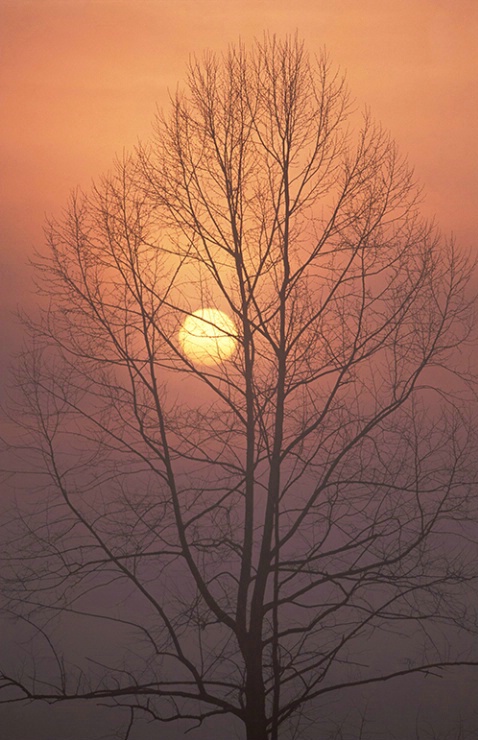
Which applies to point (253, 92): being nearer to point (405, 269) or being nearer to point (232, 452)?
point (405, 269)

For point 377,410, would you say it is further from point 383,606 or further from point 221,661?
point 221,661

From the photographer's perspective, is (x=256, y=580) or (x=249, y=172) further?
(x=249, y=172)

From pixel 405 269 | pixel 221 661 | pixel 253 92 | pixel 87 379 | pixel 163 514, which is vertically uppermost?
pixel 253 92

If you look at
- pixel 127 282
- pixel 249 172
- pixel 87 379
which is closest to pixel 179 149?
pixel 249 172

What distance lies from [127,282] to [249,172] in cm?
181

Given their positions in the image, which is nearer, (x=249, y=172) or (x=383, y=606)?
(x=383, y=606)

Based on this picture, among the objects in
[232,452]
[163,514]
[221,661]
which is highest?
[232,452]

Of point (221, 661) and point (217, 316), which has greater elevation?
point (217, 316)

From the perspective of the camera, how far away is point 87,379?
11383 mm

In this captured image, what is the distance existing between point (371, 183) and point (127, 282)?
288cm

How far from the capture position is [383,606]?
35.6ft

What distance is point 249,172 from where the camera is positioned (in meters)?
11.5

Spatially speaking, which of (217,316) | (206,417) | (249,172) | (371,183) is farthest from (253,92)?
(206,417)

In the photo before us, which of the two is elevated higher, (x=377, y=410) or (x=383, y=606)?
(x=377, y=410)
